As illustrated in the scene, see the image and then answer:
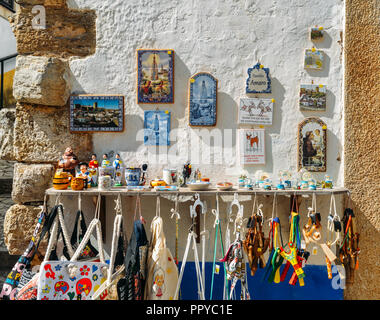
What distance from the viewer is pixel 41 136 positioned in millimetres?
2523

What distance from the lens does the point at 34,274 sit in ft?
7.18

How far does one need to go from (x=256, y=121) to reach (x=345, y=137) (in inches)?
29.0

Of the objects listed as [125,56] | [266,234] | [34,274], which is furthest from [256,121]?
[34,274]

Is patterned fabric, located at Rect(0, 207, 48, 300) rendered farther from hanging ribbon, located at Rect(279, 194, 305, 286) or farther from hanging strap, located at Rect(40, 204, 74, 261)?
hanging ribbon, located at Rect(279, 194, 305, 286)

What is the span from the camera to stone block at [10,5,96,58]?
2533mm

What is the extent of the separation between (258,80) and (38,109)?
181cm

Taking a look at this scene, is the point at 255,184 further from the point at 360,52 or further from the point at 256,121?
the point at 360,52

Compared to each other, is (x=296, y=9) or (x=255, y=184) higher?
(x=296, y=9)

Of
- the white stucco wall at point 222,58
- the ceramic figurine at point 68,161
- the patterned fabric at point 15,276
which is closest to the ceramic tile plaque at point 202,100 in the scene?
the white stucco wall at point 222,58

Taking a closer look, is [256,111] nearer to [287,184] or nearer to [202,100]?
[202,100]

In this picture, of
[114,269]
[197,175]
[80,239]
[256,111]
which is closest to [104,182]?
[80,239]

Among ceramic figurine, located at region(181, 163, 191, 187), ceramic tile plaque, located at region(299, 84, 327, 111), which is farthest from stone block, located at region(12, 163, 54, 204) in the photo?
ceramic tile plaque, located at region(299, 84, 327, 111)
